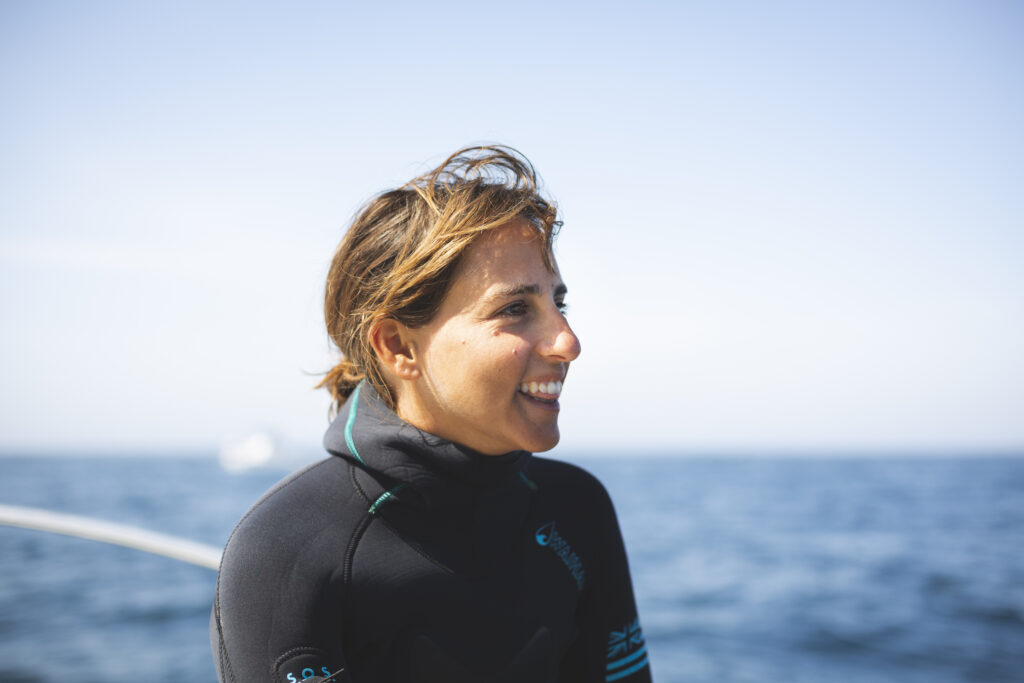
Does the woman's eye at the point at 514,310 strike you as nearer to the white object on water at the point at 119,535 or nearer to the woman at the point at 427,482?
the woman at the point at 427,482

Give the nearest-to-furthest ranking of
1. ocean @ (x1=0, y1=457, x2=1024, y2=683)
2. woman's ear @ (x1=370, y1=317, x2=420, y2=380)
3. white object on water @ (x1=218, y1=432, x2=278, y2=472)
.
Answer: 1. woman's ear @ (x1=370, y1=317, x2=420, y2=380)
2. ocean @ (x1=0, y1=457, x2=1024, y2=683)
3. white object on water @ (x1=218, y1=432, x2=278, y2=472)

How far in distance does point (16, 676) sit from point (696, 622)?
11733mm

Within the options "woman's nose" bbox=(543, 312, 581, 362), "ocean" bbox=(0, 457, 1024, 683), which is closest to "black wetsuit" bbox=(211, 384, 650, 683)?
"woman's nose" bbox=(543, 312, 581, 362)

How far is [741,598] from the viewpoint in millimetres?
16969

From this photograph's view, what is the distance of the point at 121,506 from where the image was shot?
3541cm

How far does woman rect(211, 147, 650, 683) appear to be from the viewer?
1.48 meters

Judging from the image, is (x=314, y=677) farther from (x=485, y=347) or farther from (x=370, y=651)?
(x=485, y=347)

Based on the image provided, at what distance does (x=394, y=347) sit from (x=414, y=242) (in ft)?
0.83

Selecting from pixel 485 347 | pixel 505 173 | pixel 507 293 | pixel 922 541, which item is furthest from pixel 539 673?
pixel 922 541

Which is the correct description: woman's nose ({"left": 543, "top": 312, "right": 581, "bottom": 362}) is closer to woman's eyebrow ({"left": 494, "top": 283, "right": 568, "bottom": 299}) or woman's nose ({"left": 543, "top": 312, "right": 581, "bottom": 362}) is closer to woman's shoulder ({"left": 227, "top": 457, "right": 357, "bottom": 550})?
woman's eyebrow ({"left": 494, "top": 283, "right": 568, "bottom": 299})


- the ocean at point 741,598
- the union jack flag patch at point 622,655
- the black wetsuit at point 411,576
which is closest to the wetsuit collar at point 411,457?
the black wetsuit at point 411,576

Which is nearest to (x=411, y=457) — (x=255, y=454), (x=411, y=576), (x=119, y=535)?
(x=411, y=576)

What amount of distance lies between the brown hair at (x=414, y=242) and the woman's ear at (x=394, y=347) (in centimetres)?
2

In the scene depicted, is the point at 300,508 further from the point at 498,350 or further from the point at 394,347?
the point at 498,350
